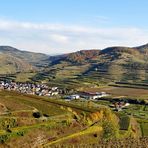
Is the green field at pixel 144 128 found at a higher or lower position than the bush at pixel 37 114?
lower

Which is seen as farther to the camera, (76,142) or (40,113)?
(40,113)

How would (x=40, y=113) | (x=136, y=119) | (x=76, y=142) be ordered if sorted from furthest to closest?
(x=136, y=119) < (x=40, y=113) < (x=76, y=142)

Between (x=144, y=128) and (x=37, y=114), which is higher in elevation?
(x=37, y=114)

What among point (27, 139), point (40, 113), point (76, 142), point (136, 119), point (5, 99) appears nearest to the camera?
point (27, 139)

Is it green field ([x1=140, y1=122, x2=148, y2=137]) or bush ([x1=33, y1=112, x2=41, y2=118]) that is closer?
bush ([x1=33, y1=112, x2=41, y2=118])

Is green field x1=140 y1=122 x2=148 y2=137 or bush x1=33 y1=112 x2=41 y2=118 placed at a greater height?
bush x1=33 y1=112 x2=41 y2=118

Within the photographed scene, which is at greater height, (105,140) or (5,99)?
(5,99)

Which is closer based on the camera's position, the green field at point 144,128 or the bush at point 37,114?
the bush at point 37,114

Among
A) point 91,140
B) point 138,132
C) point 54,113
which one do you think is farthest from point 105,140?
point 138,132

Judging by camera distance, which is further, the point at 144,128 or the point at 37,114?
the point at 144,128

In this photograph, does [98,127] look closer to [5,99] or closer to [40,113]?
[40,113]
